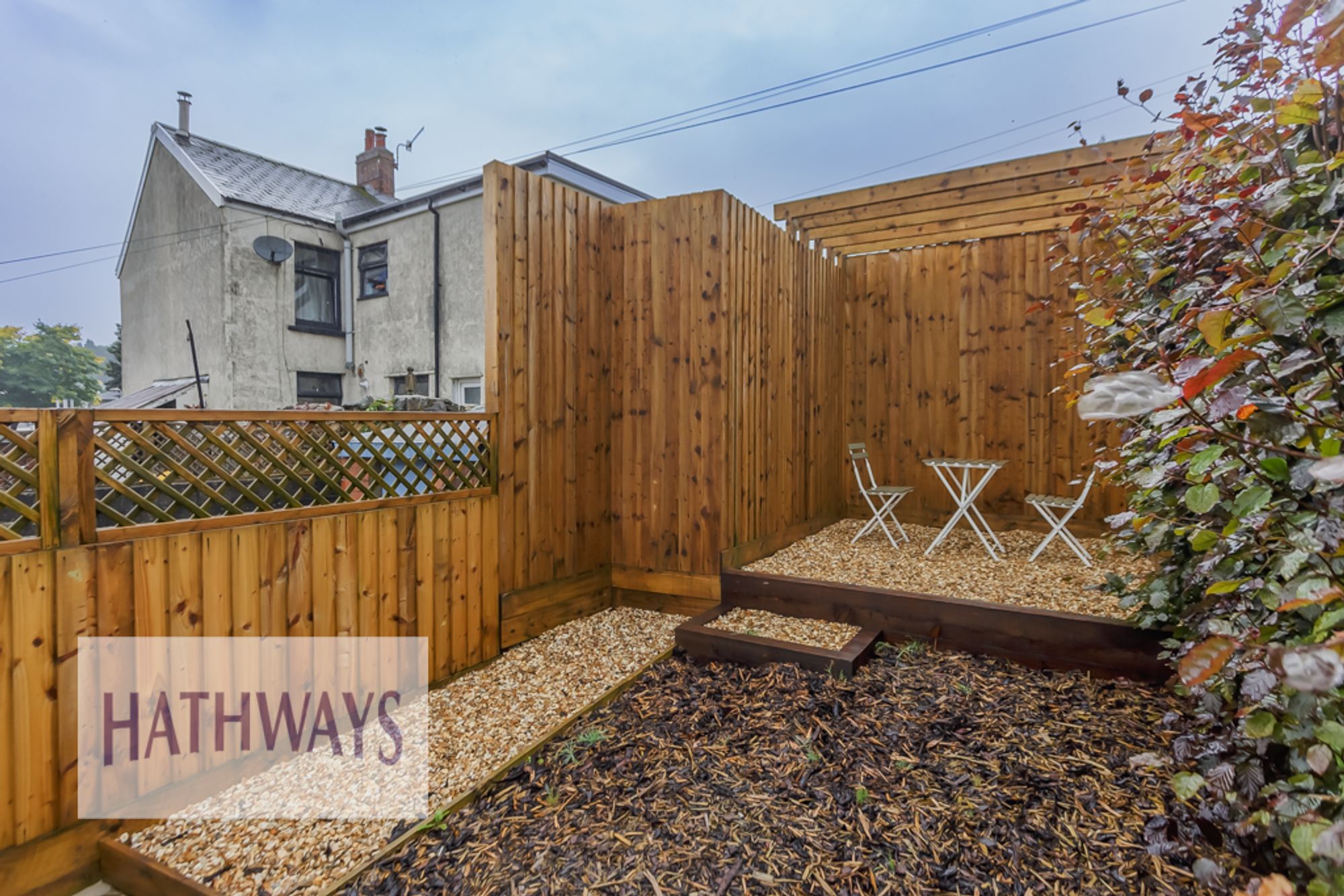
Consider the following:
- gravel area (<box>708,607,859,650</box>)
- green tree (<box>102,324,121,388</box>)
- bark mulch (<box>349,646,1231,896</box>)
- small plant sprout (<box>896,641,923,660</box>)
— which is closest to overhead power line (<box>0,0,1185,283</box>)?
green tree (<box>102,324,121,388</box>)

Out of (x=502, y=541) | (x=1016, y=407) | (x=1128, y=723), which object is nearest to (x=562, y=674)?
(x=502, y=541)

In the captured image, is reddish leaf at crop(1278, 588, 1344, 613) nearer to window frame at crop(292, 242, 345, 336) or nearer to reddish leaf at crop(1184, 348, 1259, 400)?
reddish leaf at crop(1184, 348, 1259, 400)

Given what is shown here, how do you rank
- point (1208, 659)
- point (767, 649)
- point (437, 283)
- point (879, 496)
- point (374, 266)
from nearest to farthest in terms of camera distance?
point (1208, 659) → point (767, 649) → point (879, 496) → point (437, 283) → point (374, 266)

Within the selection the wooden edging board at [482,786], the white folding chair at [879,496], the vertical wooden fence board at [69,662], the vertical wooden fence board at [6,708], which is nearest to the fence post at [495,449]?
the wooden edging board at [482,786]

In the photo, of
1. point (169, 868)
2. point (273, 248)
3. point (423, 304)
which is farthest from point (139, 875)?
point (273, 248)

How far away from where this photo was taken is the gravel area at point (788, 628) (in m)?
3.11

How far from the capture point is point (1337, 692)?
33.5 inches

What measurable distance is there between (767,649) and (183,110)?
1257 cm

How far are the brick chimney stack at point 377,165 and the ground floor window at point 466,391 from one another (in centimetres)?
508

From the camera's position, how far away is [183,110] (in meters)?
10.0

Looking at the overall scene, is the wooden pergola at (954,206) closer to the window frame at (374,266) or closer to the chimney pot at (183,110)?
the window frame at (374,266)

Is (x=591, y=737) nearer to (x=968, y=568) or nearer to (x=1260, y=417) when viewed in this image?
(x=1260, y=417)

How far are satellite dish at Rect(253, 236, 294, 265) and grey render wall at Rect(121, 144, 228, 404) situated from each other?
1.63 ft

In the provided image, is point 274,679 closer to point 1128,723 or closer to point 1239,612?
point 1239,612
